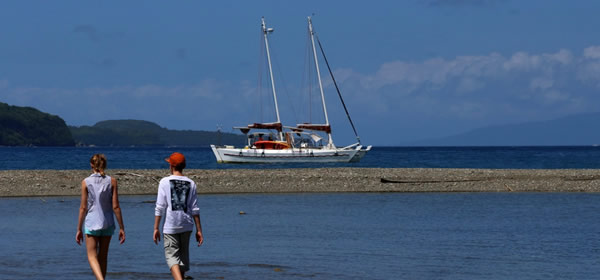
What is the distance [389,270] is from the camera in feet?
47.1

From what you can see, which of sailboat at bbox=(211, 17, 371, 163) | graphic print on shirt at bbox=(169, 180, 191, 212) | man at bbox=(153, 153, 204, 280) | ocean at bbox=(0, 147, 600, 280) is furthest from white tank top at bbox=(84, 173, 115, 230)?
sailboat at bbox=(211, 17, 371, 163)

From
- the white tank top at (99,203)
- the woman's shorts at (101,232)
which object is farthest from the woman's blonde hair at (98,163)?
the woman's shorts at (101,232)

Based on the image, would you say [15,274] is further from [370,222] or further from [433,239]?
[370,222]

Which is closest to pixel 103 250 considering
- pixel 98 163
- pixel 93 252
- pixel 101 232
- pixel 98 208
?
pixel 93 252

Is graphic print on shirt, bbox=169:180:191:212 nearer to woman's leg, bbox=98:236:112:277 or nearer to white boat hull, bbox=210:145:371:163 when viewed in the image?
woman's leg, bbox=98:236:112:277

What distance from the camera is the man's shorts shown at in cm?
1086

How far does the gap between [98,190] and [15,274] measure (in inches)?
148

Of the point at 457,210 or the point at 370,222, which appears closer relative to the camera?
the point at 370,222

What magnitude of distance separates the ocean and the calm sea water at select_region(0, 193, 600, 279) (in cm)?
2

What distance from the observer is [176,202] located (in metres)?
10.7

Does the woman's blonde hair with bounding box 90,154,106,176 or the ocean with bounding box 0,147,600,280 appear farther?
the ocean with bounding box 0,147,600,280

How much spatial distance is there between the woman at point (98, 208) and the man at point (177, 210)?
653 mm

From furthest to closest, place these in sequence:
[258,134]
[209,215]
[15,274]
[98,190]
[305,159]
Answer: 1. [258,134]
2. [305,159]
3. [209,215]
4. [15,274]
5. [98,190]

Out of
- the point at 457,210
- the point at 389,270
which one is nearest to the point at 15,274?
the point at 389,270
